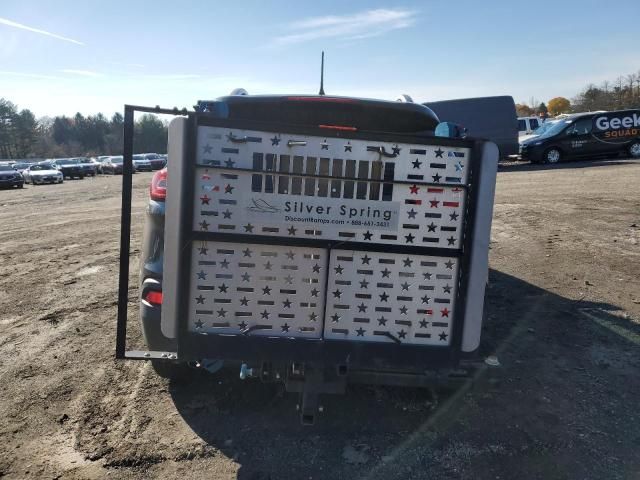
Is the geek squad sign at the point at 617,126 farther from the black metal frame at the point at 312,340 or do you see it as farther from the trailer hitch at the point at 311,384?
the trailer hitch at the point at 311,384

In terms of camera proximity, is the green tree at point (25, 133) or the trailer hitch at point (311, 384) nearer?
the trailer hitch at point (311, 384)

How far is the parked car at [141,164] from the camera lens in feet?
153

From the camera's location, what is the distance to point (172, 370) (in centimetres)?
362

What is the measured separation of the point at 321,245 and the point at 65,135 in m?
119

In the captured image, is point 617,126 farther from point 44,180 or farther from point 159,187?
point 44,180

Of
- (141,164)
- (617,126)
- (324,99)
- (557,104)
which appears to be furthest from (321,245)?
(557,104)

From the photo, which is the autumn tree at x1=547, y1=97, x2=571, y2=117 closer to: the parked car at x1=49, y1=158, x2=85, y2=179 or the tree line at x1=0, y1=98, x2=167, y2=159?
the tree line at x1=0, y1=98, x2=167, y2=159

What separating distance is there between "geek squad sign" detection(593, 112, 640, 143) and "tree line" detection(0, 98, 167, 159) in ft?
261

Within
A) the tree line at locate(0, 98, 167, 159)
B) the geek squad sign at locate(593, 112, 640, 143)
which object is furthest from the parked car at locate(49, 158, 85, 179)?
the tree line at locate(0, 98, 167, 159)

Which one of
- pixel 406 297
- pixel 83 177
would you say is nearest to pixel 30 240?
pixel 406 297

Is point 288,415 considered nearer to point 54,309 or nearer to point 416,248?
point 416,248

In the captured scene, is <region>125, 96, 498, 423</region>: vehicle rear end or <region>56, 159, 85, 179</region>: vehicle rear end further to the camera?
<region>56, 159, 85, 179</region>: vehicle rear end

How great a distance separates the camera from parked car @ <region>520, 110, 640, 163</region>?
2005 cm

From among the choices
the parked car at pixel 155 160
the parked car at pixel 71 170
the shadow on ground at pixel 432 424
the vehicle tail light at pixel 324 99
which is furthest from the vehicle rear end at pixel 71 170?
the vehicle tail light at pixel 324 99
